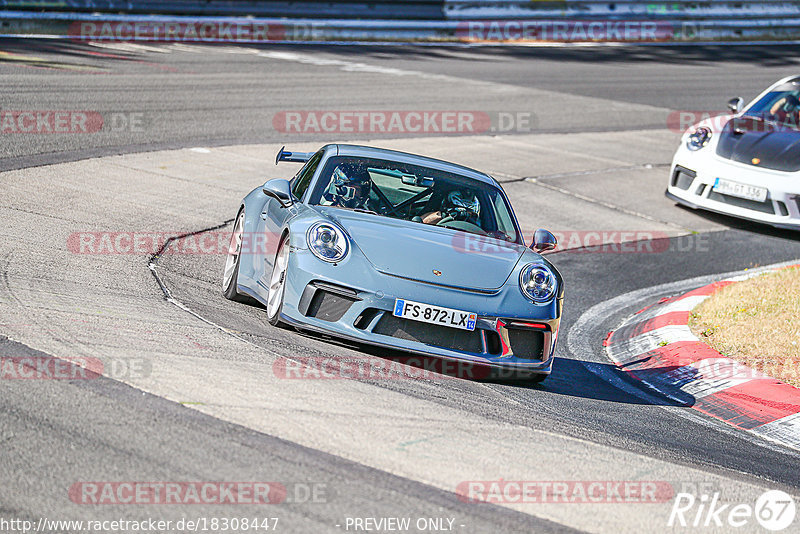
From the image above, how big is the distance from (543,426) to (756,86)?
18232mm

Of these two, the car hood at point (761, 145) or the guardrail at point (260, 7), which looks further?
the guardrail at point (260, 7)

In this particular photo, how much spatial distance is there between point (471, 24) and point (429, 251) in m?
19.8

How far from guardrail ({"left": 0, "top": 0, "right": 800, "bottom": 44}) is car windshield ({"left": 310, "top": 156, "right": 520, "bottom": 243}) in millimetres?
13948

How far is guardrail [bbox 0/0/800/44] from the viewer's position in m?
19.7

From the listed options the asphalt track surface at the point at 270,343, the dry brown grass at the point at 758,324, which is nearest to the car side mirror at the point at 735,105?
the asphalt track surface at the point at 270,343

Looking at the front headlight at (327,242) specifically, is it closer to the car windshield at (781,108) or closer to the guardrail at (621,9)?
the car windshield at (781,108)

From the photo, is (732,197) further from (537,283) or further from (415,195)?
(537,283)

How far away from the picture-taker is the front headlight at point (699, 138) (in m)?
11.8

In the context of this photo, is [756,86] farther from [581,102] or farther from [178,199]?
[178,199]

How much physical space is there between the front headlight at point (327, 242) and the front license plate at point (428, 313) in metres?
0.47

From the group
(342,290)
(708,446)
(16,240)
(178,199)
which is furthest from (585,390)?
(178,199)

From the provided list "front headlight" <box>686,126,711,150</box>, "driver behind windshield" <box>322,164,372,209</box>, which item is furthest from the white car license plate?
"driver behind windshield" <box>322,164,372,209</box>

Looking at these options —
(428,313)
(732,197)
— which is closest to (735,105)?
(732,197)

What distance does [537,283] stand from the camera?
5.99 meters
